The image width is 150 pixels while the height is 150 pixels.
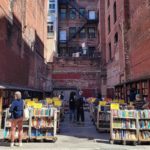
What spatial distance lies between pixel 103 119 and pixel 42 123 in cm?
450

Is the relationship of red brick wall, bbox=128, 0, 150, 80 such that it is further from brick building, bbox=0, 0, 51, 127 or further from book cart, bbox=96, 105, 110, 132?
brick building, bbox=0, 0, 51, 127

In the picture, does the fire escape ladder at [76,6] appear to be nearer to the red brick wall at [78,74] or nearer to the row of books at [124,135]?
the red brick wall at [78,74]

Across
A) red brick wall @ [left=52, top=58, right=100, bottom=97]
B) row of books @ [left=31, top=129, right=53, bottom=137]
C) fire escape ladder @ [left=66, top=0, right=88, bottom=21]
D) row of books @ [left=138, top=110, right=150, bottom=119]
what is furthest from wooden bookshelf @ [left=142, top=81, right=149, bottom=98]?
fire escape ladder @ [left=66, top=0, right=88, bottom=21]

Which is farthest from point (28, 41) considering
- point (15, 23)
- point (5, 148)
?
point (5, 148)

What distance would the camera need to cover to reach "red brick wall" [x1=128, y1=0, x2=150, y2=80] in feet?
66.2

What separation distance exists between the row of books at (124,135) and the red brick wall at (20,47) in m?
10.5

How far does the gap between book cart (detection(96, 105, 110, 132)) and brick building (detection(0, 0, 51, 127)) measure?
16.0ft

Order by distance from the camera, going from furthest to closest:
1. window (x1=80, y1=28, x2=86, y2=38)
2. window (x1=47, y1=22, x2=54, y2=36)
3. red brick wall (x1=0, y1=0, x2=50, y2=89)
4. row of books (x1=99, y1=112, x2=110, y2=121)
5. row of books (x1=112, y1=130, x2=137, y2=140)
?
window (x1=80, y1=28, x2=86, y2=38) < window (x1=47, y1=22, x2=54, y2=36) < red brick wall (x1=0, y1=0, x2=50, y2=89) < row of books (x1=99, y1=112, x2=110, y2=121) < row of books (x1=112, y1=130, x2=137, y2=140)

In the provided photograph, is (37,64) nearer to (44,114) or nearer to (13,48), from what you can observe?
(13,48)

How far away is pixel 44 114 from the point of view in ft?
39.3

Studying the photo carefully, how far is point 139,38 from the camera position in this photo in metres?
22.1

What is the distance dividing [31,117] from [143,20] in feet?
40.2

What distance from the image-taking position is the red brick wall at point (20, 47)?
68.1ft

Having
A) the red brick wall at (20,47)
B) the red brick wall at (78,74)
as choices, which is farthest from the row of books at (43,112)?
the red brick wall at (78,74)
